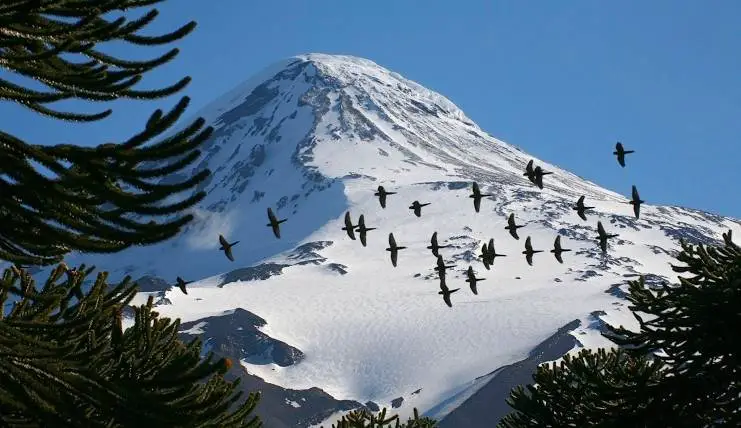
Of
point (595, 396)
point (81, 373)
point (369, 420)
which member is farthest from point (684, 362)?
point (81, 373)

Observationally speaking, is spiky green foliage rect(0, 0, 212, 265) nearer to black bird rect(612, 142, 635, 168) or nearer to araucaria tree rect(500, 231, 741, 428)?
araucaria tree rect(500, 231, 741, 428)

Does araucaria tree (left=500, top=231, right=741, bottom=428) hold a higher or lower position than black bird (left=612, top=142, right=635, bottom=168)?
lower

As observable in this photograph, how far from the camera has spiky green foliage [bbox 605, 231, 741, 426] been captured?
42.4ft

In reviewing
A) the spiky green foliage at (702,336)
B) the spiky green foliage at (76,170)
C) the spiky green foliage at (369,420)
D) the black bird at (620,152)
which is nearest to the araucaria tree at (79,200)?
the spiky green foliage at (76,170)

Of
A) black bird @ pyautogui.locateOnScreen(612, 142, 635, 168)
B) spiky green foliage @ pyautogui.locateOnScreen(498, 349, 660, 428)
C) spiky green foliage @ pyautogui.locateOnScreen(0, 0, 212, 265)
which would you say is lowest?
spiky green foliage @ pyautogui.locateOnScreen(498, 349, 660, 428)

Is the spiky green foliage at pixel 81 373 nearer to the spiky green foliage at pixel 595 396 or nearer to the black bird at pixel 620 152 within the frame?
the spiky green foliage at pixel 595 396

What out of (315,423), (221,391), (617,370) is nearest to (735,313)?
(617,370)

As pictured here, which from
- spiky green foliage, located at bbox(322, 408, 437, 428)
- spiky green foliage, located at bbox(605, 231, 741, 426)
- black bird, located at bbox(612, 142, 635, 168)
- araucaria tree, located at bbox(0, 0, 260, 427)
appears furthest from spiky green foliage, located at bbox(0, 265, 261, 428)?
black bird, located at bbox(612, 142, 635, 168)

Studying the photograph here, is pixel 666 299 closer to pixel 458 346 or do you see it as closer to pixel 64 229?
pixel 64 229

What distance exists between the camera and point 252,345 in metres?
196

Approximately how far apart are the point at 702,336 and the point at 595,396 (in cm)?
190

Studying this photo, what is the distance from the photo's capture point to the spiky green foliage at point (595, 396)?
545 inches

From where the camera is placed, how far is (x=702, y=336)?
43.1 feet

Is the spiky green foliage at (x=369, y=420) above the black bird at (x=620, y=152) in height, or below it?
below
